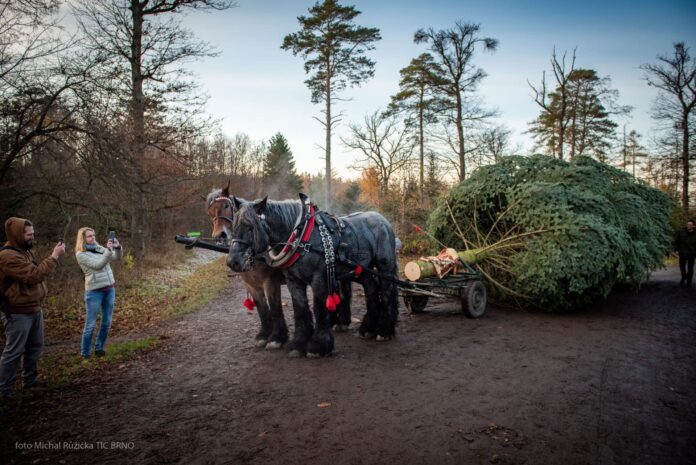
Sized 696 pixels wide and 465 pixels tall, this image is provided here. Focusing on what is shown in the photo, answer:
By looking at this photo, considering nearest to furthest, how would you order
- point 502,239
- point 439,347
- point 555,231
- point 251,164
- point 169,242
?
1. point 439,347
2. point 555,231
3. point 502,239
4. point 169,242
5. point 251,164

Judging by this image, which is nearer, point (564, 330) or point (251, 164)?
point (564, 330)

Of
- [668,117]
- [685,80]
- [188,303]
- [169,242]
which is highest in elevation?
[685,80]

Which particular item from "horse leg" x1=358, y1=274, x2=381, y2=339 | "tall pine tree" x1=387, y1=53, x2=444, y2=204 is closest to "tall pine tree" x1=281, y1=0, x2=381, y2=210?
"tall pine tree" x1=387, y1=53, x2=444, y2=204

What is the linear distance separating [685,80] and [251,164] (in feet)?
105

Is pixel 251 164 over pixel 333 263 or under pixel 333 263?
over

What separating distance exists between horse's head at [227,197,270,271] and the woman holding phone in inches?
73.8

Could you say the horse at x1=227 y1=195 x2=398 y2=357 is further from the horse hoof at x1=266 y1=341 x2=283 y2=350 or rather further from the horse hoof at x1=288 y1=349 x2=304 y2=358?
the horse hoof at x1=266 y1=341 x2=283 y2=350

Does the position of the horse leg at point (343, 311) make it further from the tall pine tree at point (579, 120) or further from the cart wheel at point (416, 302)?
the tall pine tree at point (579, 120)

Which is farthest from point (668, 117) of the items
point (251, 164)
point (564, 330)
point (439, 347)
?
point (251, 164)

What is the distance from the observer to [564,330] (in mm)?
6410

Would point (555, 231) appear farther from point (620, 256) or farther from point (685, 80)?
point (685, 80)

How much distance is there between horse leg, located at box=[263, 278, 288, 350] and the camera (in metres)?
5.30

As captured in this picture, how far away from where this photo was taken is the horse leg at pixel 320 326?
4.88m

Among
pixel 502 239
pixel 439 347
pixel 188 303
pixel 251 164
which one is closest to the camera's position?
pixel 439 347
